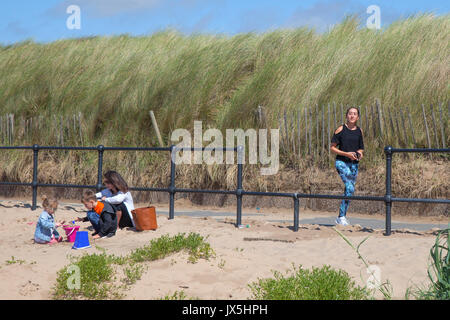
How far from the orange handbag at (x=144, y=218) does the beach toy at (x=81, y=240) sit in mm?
1190

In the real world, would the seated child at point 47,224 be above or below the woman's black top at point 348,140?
below

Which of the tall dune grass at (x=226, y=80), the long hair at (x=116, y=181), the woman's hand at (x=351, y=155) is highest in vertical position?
the tall dune grass at (x=226, y=80)

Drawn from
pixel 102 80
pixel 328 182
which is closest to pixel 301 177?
pixel 328 182

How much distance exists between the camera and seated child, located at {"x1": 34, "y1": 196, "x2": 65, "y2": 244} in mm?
7824

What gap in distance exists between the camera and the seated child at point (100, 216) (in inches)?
325

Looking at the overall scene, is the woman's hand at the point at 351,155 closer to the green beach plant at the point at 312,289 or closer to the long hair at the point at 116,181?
the long hair at the point at 116,181

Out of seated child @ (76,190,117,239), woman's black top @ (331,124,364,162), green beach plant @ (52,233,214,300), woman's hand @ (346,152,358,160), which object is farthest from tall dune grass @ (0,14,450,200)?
green beach plant @ (52,233,214,300)

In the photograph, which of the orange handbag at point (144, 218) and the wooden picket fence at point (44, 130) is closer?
the orange handbag at point (144, 218)

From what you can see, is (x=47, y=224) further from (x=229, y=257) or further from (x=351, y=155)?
(x=351, y=155)

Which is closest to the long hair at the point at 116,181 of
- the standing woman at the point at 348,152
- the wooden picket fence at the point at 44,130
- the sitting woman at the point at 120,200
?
the sitting woman at the point at 120,200

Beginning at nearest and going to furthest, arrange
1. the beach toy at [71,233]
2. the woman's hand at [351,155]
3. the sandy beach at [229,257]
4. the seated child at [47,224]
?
the sandy beach at [229,257] → the seated child at [47,224] → the beach toy at [71,233] → the woman's hand at [351,155]

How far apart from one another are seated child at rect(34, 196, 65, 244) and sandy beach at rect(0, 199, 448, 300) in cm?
16

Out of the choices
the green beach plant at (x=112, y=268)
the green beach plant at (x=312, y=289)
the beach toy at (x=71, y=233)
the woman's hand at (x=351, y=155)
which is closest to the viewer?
the green beach plant at (x=312, y=289)

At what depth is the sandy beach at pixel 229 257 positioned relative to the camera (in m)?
5.50
